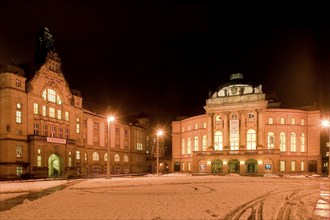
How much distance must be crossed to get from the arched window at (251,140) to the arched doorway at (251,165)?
596 centimetres

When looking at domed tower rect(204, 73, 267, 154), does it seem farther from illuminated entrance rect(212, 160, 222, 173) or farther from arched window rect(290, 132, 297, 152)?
arched window rect(290, 132, 297, 152)

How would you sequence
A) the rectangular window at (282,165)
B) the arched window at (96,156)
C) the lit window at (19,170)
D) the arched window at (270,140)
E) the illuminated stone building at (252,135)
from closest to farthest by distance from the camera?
the lit window at (19,170)
the arched window at (96,156)
the rectangular window at (282,165)
the illuminated stone building at (252,135)
the arched window at (270,140)

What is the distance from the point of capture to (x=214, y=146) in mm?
98062

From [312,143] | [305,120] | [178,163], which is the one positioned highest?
[305,120]

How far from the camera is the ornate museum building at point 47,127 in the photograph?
58844 mm

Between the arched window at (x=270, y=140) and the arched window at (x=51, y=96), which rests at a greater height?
the arched window at (x=51, y=96)

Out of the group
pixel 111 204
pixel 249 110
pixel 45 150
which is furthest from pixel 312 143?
pixel 111 204

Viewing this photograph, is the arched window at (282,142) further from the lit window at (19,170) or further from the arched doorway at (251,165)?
the lit window at (19,170)

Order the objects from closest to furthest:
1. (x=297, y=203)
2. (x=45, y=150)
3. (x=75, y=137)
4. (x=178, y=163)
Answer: (x=297, y=203)
(x=45, y=150)
(x=75, y=137)
(x=178, y=163)

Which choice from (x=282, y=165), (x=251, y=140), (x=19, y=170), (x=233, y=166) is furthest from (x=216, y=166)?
(x=19, y=170)

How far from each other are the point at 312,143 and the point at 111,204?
85.0 m

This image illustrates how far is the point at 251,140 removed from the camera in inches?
3679

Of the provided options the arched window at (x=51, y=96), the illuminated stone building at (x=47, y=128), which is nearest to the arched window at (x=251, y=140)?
the illuminated stone building at (x=47, y=128)

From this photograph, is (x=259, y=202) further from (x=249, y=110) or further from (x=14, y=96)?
(x=249, y=110)
